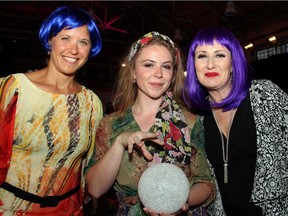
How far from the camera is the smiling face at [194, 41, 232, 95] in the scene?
182 cm

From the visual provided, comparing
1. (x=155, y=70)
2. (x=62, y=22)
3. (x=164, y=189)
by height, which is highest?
(x=62, y=22)

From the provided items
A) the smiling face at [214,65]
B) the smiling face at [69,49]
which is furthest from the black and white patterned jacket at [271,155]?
the smiling face at [69,49]

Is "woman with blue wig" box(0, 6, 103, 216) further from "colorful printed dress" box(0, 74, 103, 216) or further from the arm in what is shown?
the arm

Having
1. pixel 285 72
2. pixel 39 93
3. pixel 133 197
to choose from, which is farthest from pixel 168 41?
pixel 285 72

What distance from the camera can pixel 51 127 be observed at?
179 cm

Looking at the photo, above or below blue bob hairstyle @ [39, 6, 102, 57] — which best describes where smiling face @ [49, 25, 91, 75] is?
below

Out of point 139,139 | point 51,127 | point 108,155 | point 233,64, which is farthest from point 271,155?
point 51,127

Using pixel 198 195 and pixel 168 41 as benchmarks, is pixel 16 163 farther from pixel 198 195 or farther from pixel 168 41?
pixel 168 41

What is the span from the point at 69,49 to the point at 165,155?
2.77ft

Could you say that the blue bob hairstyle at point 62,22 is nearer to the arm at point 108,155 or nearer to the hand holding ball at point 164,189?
the arm at point 108,155

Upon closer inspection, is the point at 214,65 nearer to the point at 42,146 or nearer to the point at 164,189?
the point at 164,189

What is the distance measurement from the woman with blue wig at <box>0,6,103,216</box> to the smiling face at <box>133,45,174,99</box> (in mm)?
377

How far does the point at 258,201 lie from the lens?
69.2 inches

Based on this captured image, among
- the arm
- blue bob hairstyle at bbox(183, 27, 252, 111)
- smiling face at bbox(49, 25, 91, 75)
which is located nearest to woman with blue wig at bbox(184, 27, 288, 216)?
blue bob hairstyle at bbox(183, 27, 252, 111)
